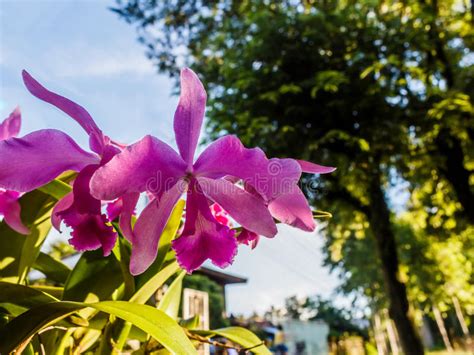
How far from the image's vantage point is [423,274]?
402 inches

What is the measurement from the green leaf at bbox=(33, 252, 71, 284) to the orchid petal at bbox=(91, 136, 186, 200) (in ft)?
1.73

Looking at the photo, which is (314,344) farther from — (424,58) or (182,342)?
(182,342)

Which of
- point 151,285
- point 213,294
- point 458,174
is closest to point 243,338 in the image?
point 151,285

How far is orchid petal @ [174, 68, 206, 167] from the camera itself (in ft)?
1.50

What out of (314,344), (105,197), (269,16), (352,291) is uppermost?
(269,16)

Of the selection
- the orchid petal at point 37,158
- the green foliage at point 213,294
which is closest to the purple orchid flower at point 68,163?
the orchid petal at point 37,158

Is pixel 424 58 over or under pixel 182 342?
over

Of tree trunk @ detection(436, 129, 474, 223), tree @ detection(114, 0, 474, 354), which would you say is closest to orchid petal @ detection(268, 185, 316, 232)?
tree @ detection(114, 0, 474, 354)

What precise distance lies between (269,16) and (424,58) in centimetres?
209

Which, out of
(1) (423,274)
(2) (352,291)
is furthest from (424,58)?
(2) (352,291)

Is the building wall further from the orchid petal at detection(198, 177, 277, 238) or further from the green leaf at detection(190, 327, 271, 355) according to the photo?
the orchid petal at detection(198, 177, 277, 238)

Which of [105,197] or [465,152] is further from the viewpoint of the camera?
[465,152]

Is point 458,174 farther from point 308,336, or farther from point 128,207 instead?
point 308,336

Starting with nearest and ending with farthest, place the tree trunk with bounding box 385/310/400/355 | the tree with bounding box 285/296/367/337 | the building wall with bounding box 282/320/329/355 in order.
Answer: the building wall with bounding box 282/320/329/355, the tree trunk with bounding box 385/310/400/355, the tree with bounding box 285/296/367/337
